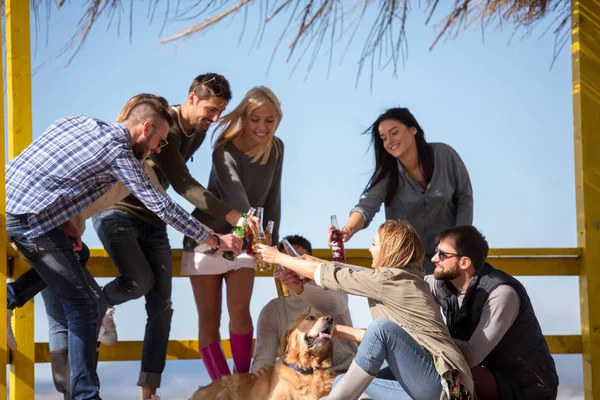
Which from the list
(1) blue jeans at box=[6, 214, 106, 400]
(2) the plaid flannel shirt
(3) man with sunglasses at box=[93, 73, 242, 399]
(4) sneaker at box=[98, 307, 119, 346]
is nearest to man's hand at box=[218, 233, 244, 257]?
(3) man with sunglasses at box=[93, 73, 242, 399]

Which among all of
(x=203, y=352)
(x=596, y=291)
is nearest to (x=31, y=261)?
(x=203, y=352)

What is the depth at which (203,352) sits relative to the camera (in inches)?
179

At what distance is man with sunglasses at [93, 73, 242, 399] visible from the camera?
171 inches

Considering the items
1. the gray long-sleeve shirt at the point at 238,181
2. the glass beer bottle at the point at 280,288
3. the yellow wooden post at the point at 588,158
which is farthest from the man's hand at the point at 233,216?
the yellow wooden post at the point at 588,158

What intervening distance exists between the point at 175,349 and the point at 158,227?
37.8 inches

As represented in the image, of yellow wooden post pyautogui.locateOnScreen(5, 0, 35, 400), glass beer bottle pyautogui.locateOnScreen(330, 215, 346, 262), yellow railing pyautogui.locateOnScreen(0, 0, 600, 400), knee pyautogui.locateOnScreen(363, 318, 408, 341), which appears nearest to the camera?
knee pyautogui.locateOnScreen(363, 318, 408, 341)

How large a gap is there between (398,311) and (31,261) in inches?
66.7

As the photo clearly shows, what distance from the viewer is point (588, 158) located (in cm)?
517

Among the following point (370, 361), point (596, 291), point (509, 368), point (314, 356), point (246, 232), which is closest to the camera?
point (370, 361)

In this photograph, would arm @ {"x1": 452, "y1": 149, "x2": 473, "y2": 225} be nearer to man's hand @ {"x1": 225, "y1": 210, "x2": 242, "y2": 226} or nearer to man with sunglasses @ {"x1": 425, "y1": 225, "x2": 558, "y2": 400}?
man with sunglasses @ {"x1": 425, "y1": 225, "x2": 558, "y2": 400}

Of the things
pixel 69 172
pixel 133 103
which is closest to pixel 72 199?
pixel 69 172

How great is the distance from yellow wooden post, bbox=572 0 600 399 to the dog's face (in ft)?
6.53

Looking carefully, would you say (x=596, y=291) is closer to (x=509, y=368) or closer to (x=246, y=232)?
(x=509, y=368)

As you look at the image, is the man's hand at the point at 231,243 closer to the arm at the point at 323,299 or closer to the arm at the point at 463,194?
the arm at the point at 323,299
